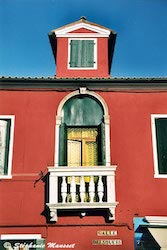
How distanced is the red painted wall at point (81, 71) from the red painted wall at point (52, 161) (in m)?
1.87

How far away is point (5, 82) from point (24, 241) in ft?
15.5

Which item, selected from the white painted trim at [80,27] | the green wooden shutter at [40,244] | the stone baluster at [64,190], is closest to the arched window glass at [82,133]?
the stone baluster at [64,190]

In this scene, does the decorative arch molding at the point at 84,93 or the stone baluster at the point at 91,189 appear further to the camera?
the decorative arch molding at the point at 84,93

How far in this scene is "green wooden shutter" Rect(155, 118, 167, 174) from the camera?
419 inches

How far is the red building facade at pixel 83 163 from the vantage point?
993 centimetres

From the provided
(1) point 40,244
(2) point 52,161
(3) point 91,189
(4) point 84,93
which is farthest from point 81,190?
(4) point 84,93

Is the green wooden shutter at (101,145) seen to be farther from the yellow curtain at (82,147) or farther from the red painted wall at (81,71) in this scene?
the red painted wall at (81,71)

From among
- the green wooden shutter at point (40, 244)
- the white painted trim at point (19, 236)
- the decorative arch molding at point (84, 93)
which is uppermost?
the decorative arch molding at point (84, 93)

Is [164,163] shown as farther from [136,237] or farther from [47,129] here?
[47,129]

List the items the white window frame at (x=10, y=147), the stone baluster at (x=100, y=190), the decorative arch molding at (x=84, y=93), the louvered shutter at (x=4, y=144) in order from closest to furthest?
the stone baluster at (x=100, y=190) → the white window frame at (x=10, y=147) → the louvered shutter at (x=4, y=144) → the decorative arch molding at (x=84, y=93)

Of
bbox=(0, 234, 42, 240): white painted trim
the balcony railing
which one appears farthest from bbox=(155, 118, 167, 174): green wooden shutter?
bbox=(0, 234, 42, 240): white painted trim

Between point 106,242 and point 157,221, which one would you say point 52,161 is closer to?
point 106,242

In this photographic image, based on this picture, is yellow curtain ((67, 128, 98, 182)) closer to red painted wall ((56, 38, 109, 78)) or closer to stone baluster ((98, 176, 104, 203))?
stone baluster ((98, 176, 104, 203))

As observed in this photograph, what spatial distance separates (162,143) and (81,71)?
4.12 meters
